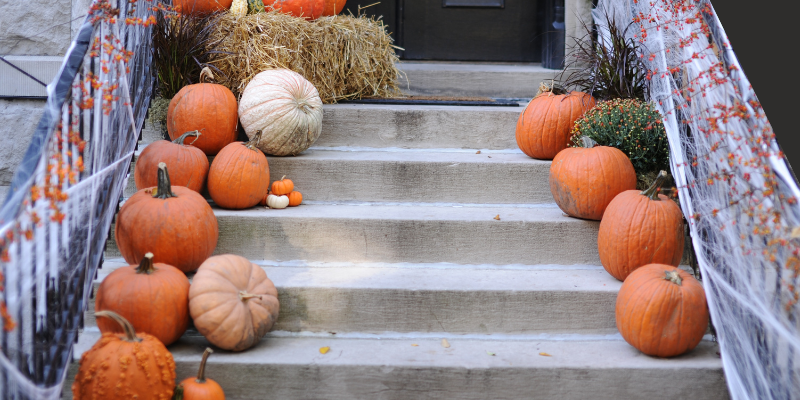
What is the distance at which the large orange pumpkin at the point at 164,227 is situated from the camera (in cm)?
239

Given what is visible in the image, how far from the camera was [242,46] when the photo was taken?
11.2ft

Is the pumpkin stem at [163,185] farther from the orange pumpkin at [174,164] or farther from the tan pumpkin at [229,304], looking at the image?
the tan pumpkin at [229,304]

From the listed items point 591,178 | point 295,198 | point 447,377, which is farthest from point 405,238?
point 591,178

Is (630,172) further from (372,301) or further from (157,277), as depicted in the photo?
(157,277)

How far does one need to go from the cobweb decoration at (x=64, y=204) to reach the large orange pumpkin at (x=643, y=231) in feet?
7.02

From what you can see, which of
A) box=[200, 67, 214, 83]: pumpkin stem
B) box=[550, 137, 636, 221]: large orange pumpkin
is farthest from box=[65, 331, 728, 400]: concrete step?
box=[200, 67, 214, 83]: pumpkin stem

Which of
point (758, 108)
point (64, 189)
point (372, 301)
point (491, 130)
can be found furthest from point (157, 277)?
point (758, 108)

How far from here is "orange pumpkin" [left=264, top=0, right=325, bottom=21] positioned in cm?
382

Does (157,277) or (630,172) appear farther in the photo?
(630,172)

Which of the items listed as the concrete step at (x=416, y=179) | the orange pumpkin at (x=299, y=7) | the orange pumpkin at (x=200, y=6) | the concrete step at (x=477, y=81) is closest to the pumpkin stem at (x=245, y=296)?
the concrete step at (x=416, y=179)

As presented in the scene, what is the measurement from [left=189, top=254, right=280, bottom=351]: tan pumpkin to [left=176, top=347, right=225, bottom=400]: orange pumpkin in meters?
0.14

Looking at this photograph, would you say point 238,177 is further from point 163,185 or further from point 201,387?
point 201,387

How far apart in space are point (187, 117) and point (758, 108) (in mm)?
2558

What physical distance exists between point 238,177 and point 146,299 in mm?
823
